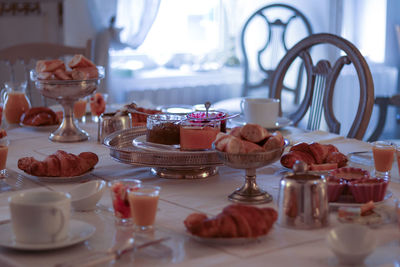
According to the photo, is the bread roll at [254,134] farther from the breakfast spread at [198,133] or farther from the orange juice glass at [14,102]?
the orange juice glass at [14,102]

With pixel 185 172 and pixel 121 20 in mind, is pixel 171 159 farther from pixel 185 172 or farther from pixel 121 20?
pixel 121 20

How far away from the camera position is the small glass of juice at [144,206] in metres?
1.02

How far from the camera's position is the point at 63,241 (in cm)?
94

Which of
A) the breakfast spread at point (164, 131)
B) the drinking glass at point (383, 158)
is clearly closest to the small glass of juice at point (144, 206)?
the breakfast spread at point (164, 131)

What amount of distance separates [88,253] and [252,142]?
41 centimetres

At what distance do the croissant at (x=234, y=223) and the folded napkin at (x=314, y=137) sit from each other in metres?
0.85

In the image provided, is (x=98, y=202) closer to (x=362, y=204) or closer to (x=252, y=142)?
(x=252, y=142)

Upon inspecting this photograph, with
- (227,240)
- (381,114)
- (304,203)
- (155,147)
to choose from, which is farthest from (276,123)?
(381,114)

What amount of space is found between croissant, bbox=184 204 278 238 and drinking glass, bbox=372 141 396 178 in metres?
0.50

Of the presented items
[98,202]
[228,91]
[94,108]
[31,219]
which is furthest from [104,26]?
[31,219]

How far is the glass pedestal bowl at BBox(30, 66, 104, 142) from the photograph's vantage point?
1802mm

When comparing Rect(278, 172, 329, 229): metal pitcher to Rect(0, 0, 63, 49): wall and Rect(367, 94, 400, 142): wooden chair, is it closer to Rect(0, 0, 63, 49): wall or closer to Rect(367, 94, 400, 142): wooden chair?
Rect(367, 94, 400, 142): wooden chair

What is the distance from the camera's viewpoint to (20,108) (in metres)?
2.13

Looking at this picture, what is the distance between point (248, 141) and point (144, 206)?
0.27m
